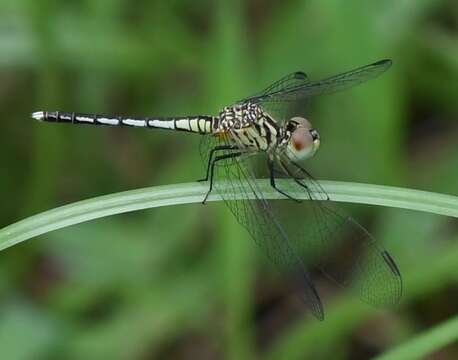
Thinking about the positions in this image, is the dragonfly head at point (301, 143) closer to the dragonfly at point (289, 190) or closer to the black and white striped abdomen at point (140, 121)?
the dragonfly at point (289, 190)

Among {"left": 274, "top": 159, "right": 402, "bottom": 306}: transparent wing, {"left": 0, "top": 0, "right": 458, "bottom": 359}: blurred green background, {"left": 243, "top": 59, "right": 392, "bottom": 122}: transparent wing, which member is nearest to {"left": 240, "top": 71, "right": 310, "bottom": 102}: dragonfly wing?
{"left": 243, "top": 59, "right": 392, "bottom": 122}: transparent wing

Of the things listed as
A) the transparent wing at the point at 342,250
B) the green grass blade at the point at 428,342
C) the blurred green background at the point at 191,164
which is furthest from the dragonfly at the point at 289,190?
the blurred green background at the point at 191,164

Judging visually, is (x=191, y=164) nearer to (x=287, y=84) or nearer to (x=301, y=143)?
(x=287, y=84)

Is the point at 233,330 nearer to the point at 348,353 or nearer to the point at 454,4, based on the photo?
the point at 348,353

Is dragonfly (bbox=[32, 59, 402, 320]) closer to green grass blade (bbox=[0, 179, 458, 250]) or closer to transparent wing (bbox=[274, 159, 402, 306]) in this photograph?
transparent wing (bbox=[274, 159, 402, 306])

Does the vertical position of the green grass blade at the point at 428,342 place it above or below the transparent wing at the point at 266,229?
below

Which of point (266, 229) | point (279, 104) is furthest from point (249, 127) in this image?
point (266, 229)

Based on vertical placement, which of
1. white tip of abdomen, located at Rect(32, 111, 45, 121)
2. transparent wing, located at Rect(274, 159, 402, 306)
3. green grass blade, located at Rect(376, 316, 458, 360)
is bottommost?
green grass blade, located at Rect(376, 316, 458, 360)
